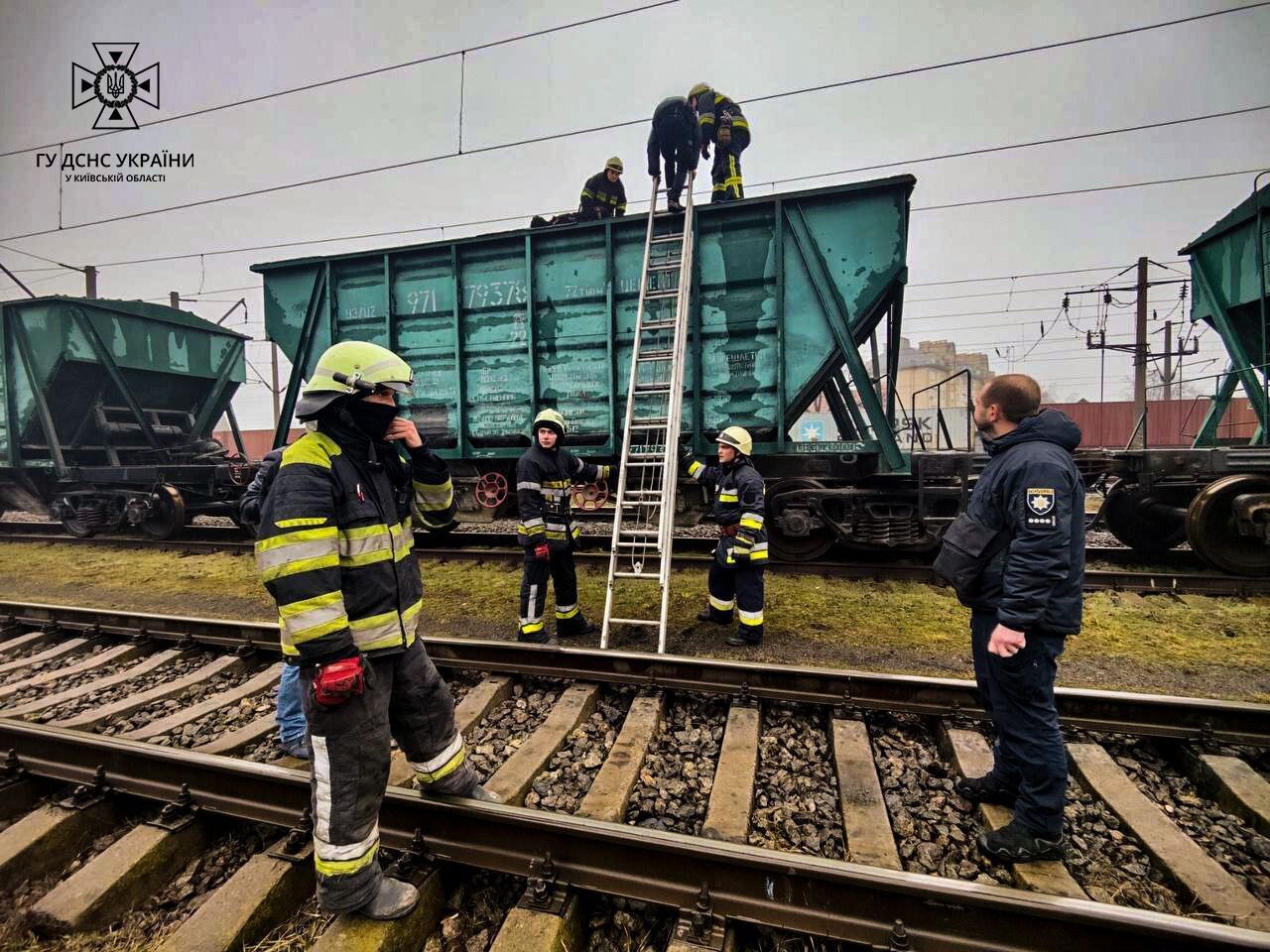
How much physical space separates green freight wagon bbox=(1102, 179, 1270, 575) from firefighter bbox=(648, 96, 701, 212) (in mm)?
5573

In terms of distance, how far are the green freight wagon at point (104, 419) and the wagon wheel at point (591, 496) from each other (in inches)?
203

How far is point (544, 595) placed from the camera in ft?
14.7

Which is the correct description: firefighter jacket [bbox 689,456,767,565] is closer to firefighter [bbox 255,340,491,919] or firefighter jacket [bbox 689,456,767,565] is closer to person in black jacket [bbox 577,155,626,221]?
firefighter [bbox 255,340,491,919]

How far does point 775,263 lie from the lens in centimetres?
611

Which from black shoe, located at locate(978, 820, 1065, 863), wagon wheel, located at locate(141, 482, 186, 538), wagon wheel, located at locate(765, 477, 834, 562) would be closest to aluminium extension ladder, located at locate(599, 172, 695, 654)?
wagon wheel, located at locate(765, 477, 834, 562)

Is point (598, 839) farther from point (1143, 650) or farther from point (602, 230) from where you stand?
point (602, 230)

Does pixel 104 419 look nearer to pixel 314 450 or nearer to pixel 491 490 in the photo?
pixel 491 490

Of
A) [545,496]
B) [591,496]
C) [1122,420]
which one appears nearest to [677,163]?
[591,496]

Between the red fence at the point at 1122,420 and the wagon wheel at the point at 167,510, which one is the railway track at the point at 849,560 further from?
the red fence at the point at 1122,420

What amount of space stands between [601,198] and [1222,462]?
7466 millimetres

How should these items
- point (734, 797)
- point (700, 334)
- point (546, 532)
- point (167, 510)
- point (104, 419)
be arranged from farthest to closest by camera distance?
point (104, 419), point (167, 510), point (700, 334), point (546, 532), point (734, 797)

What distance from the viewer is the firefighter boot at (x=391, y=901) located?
1953mm

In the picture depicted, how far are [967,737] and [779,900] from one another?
5.03 ft

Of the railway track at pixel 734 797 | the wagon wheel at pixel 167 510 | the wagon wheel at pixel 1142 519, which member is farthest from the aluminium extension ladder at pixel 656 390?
the wagon wheel at pixel 167 510
